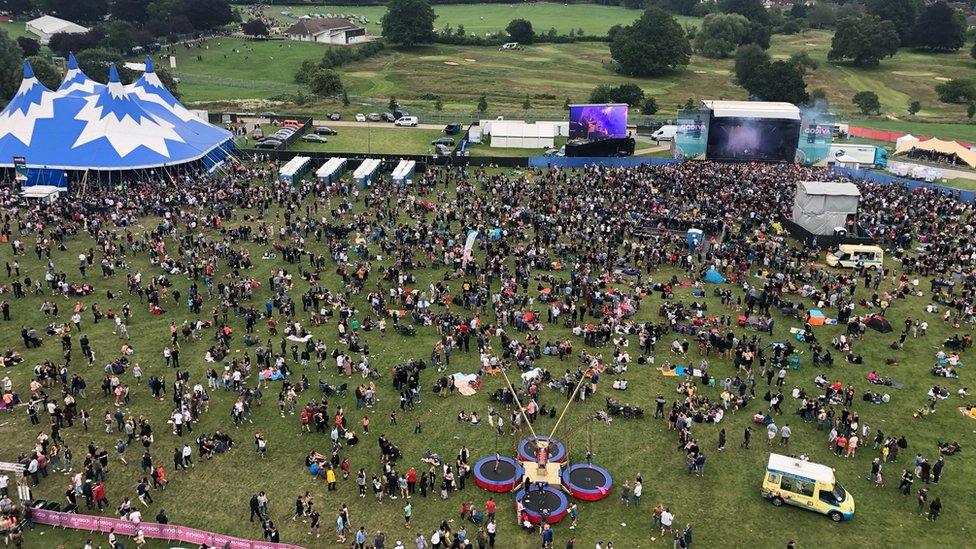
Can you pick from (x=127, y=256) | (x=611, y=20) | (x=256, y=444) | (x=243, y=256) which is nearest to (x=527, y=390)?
(x=256, y=444)

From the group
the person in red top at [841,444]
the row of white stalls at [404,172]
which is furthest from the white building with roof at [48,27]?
the person in red top at [841,444]

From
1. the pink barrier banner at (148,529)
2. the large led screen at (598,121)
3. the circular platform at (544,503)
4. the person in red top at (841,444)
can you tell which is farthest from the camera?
the large led screen at (598,121)

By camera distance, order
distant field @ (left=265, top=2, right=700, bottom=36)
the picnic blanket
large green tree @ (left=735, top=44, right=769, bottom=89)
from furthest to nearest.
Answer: distant field @ (left=265, top=2, right=700, bottom=36) → large green tree @ (left=735, top=44, right=769, bottom=89) → the picnic blanket

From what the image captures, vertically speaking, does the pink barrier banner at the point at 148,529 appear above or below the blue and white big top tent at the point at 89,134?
below

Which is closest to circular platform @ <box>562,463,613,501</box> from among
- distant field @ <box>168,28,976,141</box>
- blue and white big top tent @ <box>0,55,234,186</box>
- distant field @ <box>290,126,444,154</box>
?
blue and white big top tent @ <box>0,55,234,186</box>

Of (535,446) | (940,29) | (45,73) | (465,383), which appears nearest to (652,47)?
(940,29)

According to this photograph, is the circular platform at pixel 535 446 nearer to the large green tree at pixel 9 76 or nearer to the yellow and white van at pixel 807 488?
the yellow and white van at pixel 807 488

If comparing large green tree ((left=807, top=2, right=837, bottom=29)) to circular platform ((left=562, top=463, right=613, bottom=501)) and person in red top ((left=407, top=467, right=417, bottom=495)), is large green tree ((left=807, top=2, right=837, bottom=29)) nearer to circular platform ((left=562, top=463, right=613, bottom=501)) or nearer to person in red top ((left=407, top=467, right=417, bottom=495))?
circular platform ((left=562, top=463, right=613, bottom=501))

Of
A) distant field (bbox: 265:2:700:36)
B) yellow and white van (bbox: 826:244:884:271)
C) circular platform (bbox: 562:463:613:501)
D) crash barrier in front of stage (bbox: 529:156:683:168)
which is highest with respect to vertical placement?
distant field (bbox: 265:2:700:36)
